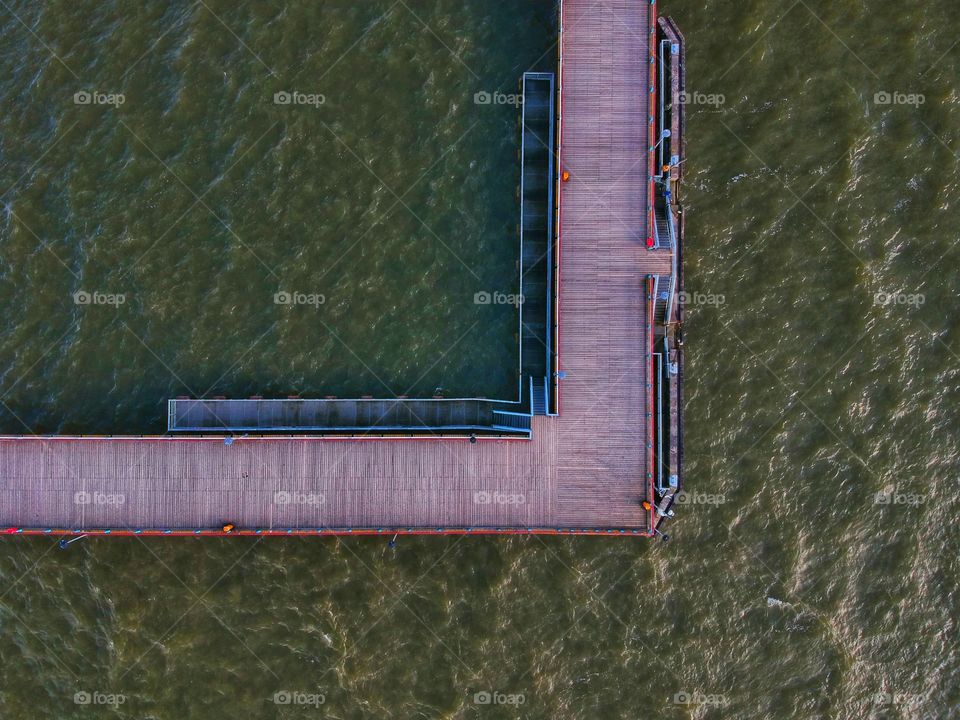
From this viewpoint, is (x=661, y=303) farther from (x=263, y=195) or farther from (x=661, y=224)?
(x=263, y=195)

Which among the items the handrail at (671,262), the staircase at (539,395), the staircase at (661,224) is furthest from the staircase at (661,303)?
the staircase at (539,395)

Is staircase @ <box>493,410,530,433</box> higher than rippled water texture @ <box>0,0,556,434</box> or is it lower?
lower

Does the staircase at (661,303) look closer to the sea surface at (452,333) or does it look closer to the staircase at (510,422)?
the sea surface at (452,333)

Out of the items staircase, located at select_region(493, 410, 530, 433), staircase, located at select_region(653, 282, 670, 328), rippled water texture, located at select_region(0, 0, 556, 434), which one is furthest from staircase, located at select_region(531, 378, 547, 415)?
staircase, located at select_region(653, 282, 670, 328)

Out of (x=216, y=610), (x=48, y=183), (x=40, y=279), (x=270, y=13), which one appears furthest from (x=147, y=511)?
(x=270, y=13)

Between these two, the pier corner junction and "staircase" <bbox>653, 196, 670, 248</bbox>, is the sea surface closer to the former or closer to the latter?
the pier corner junction
